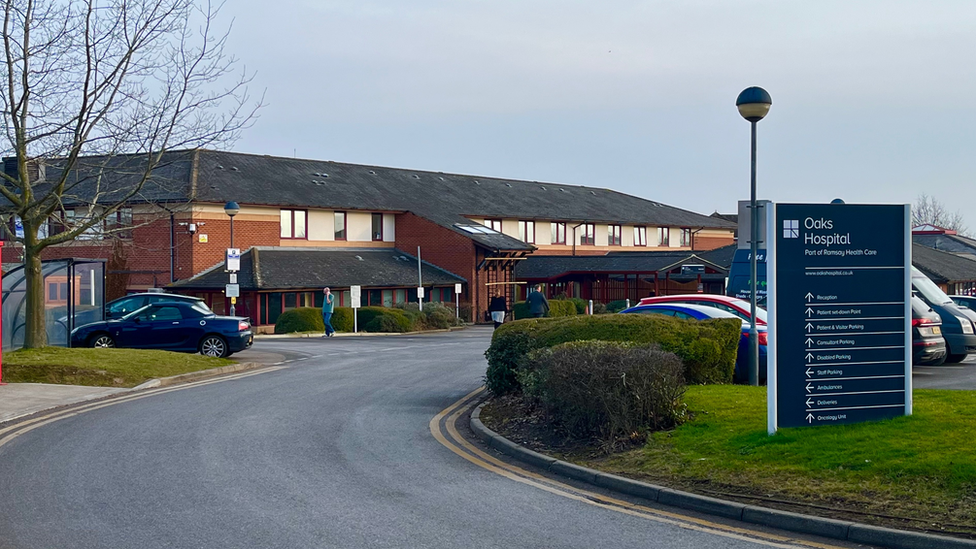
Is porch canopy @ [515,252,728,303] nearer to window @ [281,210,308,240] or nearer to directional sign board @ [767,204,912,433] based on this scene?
window @ [281,210,308,240]

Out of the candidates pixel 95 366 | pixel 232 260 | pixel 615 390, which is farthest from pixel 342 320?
pixel 615 390

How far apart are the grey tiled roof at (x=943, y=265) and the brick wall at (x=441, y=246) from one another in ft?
74.0

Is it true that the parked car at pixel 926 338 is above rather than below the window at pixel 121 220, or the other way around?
below

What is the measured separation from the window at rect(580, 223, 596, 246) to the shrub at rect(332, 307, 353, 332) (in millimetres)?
27176

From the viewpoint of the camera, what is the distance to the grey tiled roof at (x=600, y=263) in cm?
5175

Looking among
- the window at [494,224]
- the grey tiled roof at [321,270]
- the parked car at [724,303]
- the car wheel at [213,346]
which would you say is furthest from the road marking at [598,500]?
the window at [494,224]

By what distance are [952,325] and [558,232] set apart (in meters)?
43.8

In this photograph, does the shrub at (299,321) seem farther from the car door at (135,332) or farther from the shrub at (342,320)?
the car door at (135,332)

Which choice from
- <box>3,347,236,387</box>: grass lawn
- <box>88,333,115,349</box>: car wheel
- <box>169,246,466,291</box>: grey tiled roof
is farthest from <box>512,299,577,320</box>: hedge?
<box>3,347,236,387</box>: grass lawn

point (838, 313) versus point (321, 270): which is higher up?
point (321, 270)

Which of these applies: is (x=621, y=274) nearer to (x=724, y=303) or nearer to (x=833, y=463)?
(x=724, y=303)

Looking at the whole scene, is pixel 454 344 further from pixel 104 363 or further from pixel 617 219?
pixel 617 219

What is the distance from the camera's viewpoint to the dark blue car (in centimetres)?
2309

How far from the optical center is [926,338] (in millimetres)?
18484
